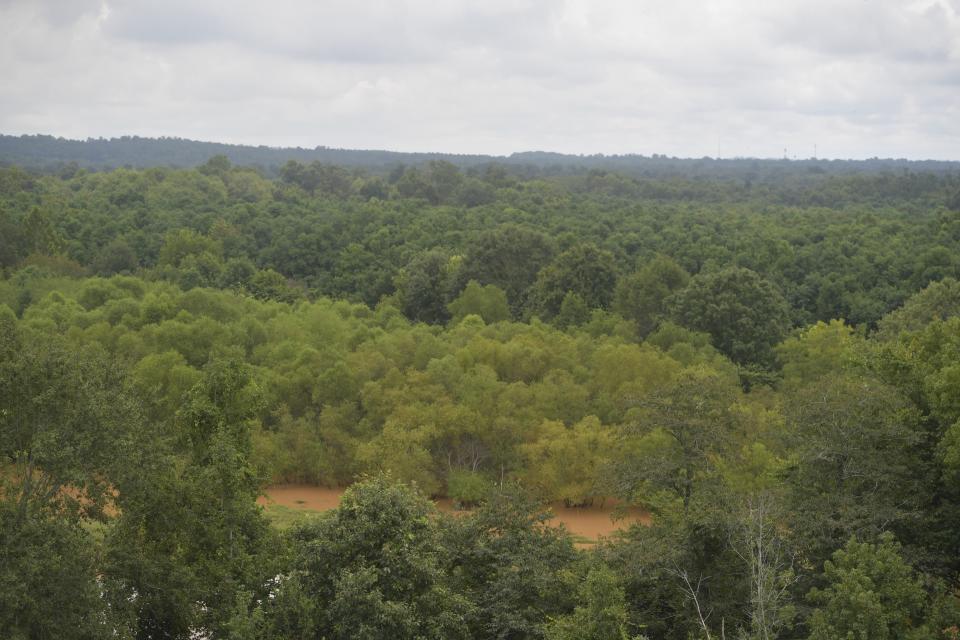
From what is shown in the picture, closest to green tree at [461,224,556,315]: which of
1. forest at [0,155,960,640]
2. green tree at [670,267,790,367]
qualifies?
forest at [0,155,960,640]

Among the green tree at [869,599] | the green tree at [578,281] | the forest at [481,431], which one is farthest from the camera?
the green tree at [578,281]

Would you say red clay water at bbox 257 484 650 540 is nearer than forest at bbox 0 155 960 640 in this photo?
No

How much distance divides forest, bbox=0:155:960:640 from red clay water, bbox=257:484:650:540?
806 mm

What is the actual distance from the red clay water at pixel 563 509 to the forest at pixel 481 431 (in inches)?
31.7

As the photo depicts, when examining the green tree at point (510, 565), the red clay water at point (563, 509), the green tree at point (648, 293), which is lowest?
the red clay water at point (563, 509)

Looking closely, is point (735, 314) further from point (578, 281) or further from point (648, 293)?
point (578, 281)

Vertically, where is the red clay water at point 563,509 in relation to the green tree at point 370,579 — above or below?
below

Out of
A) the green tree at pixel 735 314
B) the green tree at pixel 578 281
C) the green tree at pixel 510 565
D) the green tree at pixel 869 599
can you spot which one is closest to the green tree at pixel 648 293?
the green tree at pixel 578 281

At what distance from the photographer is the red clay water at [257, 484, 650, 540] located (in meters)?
37.1

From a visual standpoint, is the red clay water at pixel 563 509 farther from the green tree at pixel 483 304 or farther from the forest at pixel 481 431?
the green tree at pixel 483 304

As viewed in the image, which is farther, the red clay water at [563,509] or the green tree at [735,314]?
the green tree at [735,314]

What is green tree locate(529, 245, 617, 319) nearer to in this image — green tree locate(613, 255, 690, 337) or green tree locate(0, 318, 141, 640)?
green tree locate(613, 255, 690, 337)

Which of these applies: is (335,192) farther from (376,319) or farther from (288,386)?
(288,386)

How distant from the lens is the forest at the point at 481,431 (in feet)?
61.8
